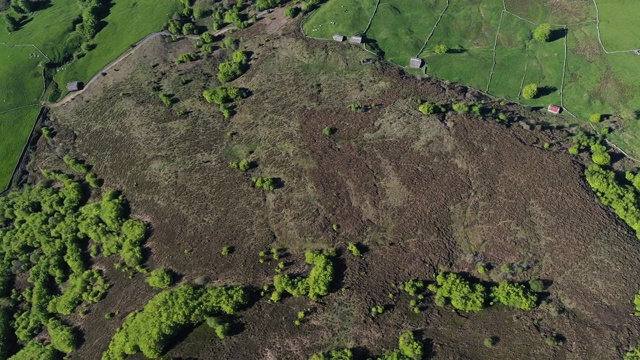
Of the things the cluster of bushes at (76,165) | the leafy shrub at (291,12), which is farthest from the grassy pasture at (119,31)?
the leafy shrub at (291,12)

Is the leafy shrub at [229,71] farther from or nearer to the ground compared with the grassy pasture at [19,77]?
nearer to the ground

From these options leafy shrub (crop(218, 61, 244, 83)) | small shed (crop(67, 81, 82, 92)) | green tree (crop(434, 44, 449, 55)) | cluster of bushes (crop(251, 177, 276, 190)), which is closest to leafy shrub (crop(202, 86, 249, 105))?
leafy shrub (crop(218, 61, 244, 83))

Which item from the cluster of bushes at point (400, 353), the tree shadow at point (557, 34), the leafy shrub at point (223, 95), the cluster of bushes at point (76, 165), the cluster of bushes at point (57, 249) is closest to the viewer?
the cluster of bushes at point (400, 353)

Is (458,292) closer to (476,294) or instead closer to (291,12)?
(476,294)

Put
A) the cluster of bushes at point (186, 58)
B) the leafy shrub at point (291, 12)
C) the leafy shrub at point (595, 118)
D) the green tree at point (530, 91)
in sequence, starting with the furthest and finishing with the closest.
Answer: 1. the leafy shrub at point (291, 12)
2. the cluster of bushes at point (186, 58)
3. the green tree at point (530, 91)
4. the leafy shrub at point (595, 118)

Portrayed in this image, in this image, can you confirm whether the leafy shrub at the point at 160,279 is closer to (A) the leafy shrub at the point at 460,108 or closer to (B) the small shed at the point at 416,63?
(A) the leafy shrub at the point at 460,108

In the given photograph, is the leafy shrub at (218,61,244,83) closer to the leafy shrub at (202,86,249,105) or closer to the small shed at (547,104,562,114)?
the leafy shrub at (202,86,249,105)

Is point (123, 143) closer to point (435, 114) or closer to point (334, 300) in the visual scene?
point (334, 300)
